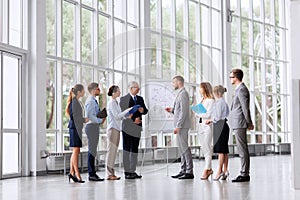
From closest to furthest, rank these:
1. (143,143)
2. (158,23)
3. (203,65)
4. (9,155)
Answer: (9,155) < (143,143) < (158,23) < (203,65)

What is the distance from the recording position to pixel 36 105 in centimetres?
1128

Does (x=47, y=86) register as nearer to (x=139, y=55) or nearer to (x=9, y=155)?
(x=9, y=155)

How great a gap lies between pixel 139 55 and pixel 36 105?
500 cm

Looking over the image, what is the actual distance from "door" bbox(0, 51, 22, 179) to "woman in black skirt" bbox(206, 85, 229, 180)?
393 centimetres

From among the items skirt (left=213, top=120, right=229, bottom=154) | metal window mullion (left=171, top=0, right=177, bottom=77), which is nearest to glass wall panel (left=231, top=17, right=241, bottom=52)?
metal window mullion (left=171, top=0, right=177, bottom=77)

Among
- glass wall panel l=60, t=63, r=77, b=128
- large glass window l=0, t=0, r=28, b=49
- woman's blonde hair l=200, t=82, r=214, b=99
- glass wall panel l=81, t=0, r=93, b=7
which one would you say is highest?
glass wall panel l=81, t=0, r=93, b=7

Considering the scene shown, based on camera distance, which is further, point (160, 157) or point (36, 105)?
point (160, 157)

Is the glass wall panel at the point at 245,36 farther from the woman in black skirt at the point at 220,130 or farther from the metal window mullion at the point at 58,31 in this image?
the woman in black skirt at the point at 220,130

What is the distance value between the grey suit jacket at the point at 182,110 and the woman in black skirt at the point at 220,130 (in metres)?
0.39

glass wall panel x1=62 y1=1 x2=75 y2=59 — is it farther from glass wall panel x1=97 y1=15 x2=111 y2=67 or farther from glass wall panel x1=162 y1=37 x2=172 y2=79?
glass wall panel x1=162 y1=37 x2=172 y2=79

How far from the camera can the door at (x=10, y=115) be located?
10633mm


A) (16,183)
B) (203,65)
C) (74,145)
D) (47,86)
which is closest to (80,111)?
(74,145)

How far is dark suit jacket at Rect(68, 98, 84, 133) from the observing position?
8.66 m

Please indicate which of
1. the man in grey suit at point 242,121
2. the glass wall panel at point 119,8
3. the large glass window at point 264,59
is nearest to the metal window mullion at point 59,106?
the glass wall panel at point 119,8
